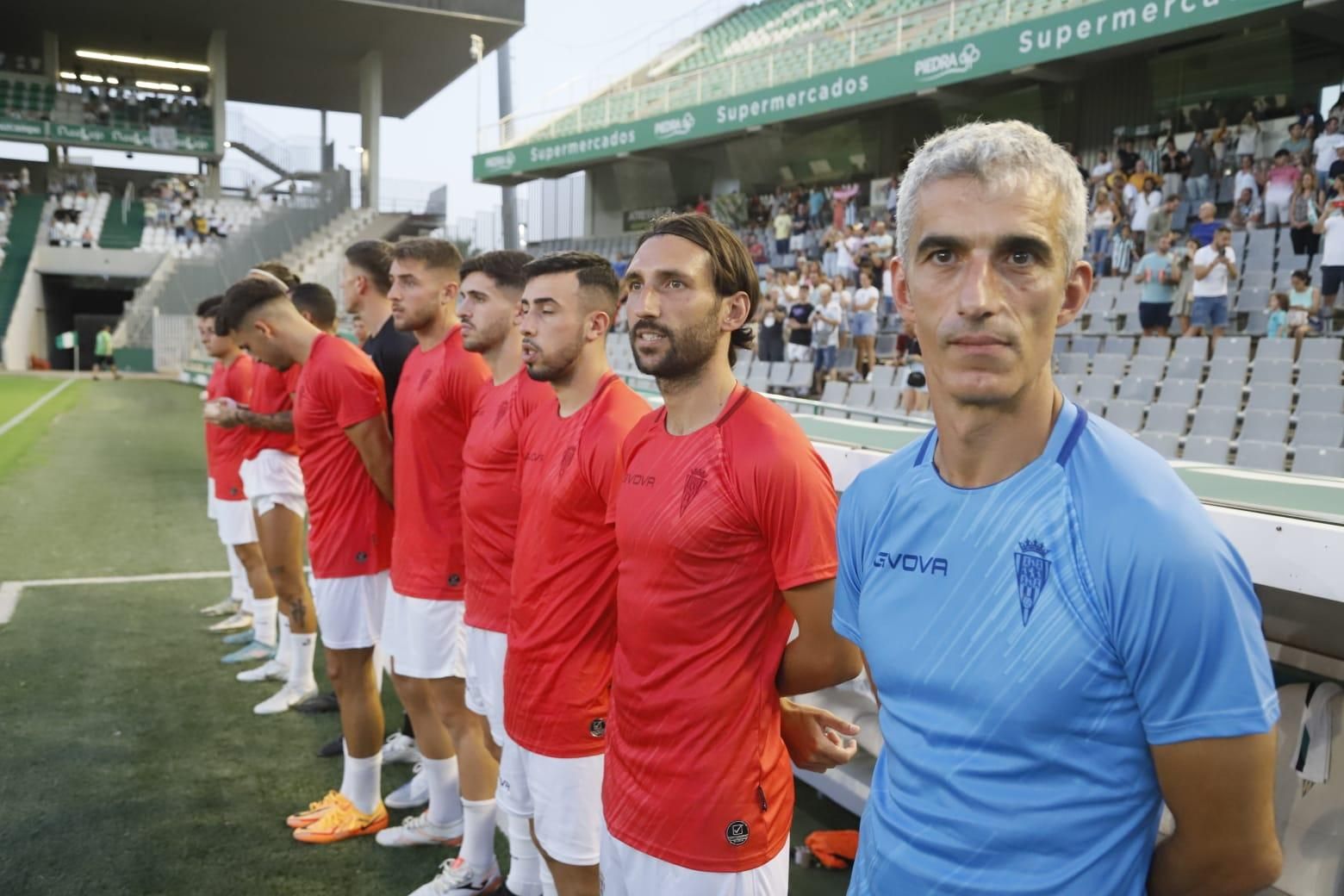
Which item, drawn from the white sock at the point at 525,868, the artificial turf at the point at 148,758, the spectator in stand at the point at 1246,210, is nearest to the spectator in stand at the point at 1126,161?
the spectator in stand at the point at 1246,210

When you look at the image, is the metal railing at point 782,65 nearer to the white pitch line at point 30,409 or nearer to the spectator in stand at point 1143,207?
the spectator in stand at point 1143,207

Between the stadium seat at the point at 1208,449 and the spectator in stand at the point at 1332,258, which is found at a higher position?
the spectator in stand at the point at 1332,258

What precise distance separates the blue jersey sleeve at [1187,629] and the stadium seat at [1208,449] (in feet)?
26.1

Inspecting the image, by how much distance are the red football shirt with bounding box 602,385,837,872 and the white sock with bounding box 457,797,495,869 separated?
1.54 meters

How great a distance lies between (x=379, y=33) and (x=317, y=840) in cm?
3590

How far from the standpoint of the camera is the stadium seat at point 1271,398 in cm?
872

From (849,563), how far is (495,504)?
76.1 inches

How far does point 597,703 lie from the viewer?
279 centimetres

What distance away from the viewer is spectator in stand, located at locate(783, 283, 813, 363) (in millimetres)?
13953

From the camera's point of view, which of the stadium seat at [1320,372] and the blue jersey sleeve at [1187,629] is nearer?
the blue jersey sleeve at [1187,629]

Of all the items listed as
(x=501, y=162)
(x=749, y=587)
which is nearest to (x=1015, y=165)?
(x=749, y=587)

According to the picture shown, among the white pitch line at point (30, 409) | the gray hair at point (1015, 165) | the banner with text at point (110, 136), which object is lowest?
the white pitch line at point (30, 409)

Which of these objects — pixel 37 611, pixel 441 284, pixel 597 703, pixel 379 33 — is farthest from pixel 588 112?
pixel 597 703

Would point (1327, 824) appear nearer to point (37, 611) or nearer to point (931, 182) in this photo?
point (931, 182)
